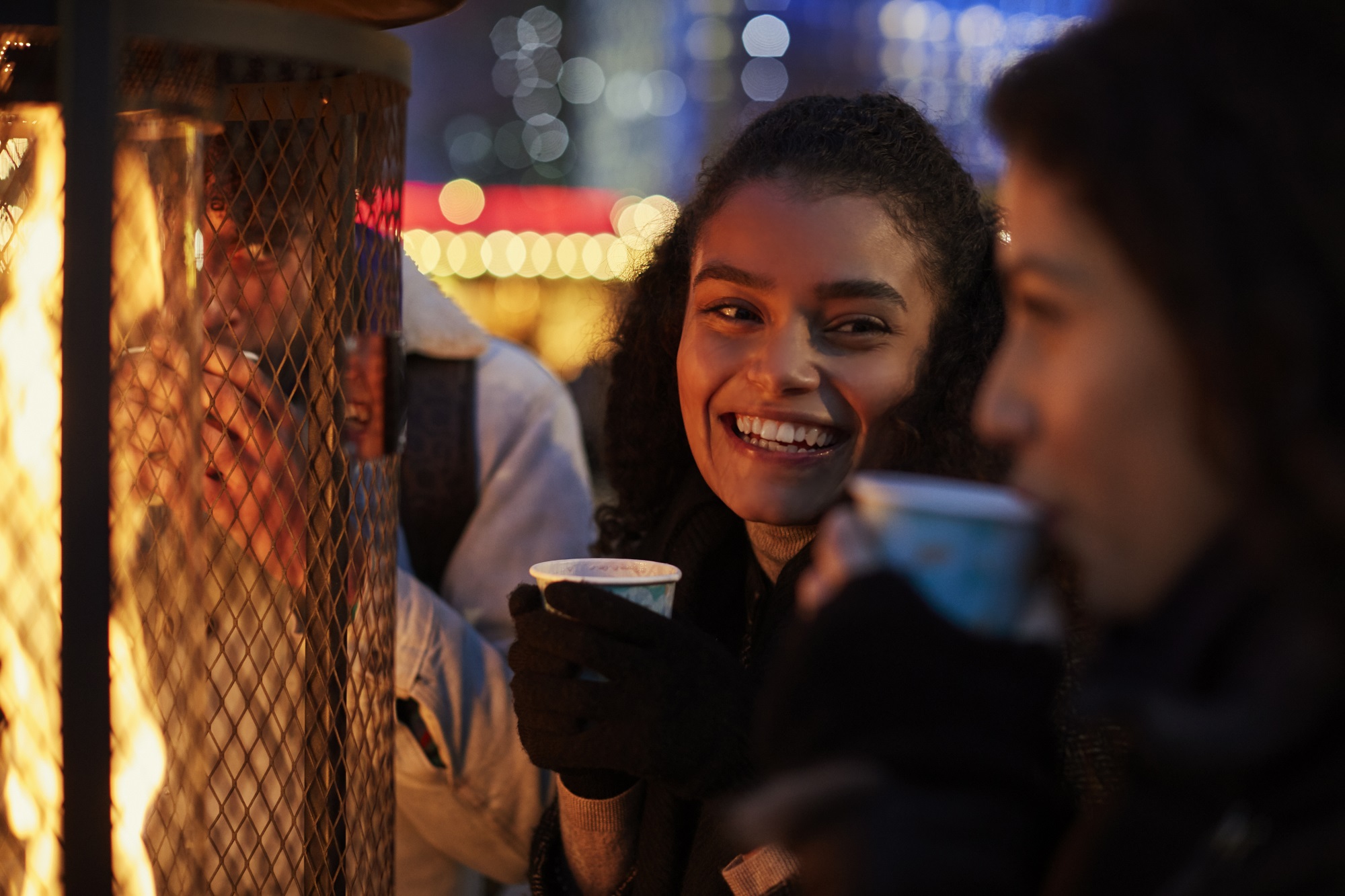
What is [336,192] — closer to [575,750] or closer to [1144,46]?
[575,750]

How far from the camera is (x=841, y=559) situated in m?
0.86

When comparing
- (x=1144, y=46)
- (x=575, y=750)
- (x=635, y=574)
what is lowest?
(x=575, y=750)

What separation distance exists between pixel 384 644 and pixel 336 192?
0.62m

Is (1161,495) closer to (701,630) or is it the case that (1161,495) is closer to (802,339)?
(802,339)

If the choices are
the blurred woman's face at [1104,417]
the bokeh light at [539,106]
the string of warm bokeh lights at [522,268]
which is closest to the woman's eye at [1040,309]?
the blurred woman's face at [1104,417]

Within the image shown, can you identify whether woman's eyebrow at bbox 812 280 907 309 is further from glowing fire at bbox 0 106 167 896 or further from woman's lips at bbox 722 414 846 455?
glowing fire at bbox 0 106 167 896

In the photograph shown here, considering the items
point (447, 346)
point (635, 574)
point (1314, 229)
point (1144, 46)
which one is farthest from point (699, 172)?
point (1314, 229)

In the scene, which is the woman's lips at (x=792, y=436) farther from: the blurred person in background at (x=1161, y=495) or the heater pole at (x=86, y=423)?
the heater pole at (x=86, y=423)

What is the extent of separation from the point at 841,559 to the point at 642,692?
547mm

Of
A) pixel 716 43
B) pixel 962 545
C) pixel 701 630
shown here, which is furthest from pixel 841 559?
pixel 716 43

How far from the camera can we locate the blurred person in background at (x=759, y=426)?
1.35 metres

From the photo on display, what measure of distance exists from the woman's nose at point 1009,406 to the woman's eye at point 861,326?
0.68 meters

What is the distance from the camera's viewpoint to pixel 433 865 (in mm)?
2225

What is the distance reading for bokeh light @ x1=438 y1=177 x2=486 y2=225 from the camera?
15.3m
